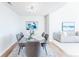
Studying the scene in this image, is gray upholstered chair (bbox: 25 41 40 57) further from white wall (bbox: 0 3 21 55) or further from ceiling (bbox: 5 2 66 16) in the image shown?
white wall (bbox: 0 3 21 55)

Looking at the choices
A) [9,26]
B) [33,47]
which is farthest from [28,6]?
[33,47]

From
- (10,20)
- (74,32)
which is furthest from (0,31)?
(74,32)

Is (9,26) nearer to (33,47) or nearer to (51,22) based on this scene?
(33,47)

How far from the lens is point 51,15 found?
28.5 feet

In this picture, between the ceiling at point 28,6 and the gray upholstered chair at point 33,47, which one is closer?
the gray upholstered chair at point 33,47

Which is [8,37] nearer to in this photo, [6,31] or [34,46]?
[6,31]

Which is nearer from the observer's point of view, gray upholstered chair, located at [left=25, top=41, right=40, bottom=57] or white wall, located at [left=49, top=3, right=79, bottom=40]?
gray upholstered chair, located at [left=25, top=41, right=40, bottom=57]

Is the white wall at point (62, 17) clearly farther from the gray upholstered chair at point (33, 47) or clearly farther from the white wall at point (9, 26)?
the gray upholstered chair at point (33, 47)

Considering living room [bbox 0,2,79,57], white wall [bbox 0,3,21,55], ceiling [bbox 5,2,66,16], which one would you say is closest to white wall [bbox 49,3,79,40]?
living room [bbox 0,2,79,57]

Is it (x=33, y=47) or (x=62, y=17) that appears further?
(x=62, y=17)

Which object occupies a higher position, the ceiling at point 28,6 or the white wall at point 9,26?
the ceiling at point 28,6

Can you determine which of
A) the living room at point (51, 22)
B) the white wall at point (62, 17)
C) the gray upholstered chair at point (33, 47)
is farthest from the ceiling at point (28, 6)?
the white wall at point (62, 17)

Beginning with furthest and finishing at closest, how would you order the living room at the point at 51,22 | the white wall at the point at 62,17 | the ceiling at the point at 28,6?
the white wall at the point at 62,17, the living room at the point at 51,22, the ceiling at the point at 28,6

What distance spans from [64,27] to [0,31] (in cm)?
514
